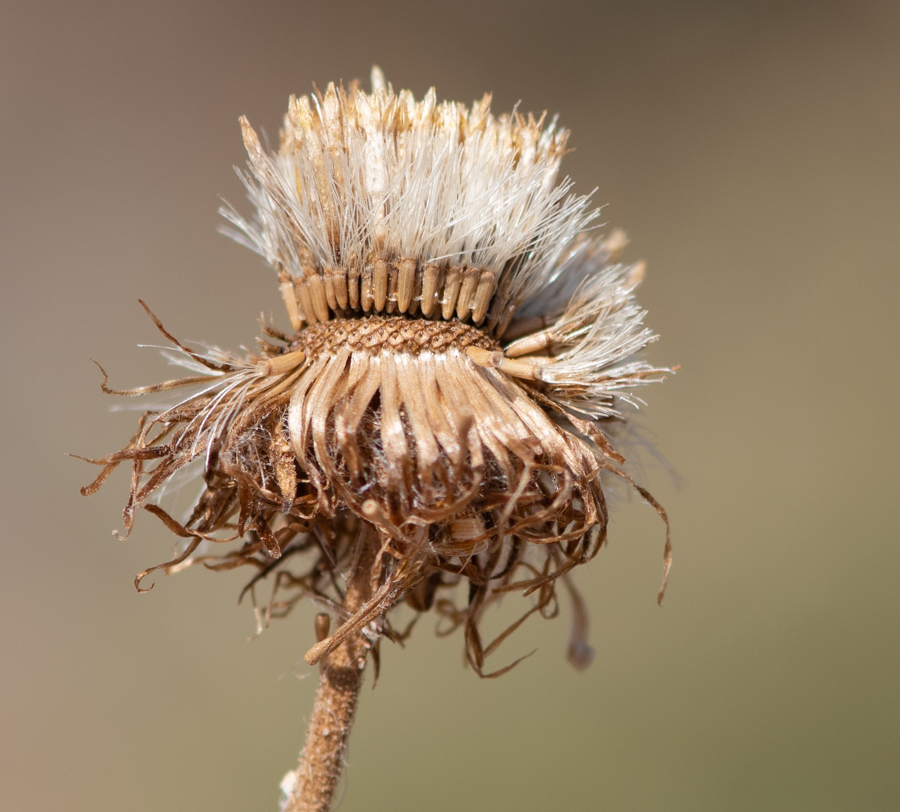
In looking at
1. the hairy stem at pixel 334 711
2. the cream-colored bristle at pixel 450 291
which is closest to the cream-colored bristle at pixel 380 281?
the cream-colored bristle at pixel 450 291

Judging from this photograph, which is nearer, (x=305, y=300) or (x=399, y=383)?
(x=399, y=383)

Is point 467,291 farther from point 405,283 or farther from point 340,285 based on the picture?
A: point 340,285

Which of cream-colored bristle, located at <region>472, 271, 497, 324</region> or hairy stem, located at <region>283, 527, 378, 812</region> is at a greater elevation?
cream-colored bristle, located at <region>472, 271, 497, 324</region>

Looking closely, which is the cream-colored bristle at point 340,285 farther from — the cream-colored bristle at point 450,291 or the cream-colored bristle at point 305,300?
the cream-colored bristle at point 450,291

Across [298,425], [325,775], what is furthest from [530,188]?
[325,775]

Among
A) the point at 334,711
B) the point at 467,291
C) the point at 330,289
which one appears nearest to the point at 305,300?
the point at 330,289

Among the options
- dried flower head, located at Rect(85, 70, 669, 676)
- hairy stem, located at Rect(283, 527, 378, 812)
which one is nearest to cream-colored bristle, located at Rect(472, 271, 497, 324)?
dried flower head, located at Rect(85, 70, 669, 676)

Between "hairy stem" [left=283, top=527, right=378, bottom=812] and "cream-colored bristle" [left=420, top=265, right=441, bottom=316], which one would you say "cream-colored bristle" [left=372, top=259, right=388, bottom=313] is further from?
"hairy stem" [left=283, top=527, right=378, bottom=812]
